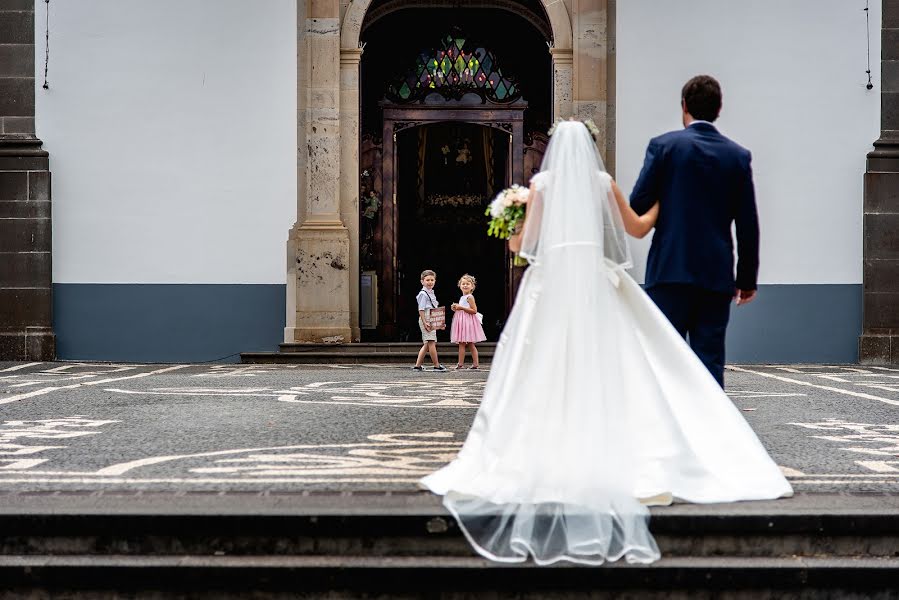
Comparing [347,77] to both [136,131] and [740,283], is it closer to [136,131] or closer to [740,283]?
[136,131]

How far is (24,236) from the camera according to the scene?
48.3ft

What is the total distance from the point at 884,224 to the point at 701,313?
10.5 m

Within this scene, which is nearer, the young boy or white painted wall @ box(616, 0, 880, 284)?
the young boy

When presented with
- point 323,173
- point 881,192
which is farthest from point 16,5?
point 881,192

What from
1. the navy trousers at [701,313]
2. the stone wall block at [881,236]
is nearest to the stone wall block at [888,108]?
the stone wall block at [881,236]

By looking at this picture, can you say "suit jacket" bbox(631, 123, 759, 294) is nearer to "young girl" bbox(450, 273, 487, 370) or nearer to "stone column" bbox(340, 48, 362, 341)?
"young girl" bbox(450, 273, 487, 370)

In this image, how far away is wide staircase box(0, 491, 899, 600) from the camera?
12.8 ft

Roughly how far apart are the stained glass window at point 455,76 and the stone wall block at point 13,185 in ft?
18.4

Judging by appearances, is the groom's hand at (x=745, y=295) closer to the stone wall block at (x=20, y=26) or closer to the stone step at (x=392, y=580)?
the stone step at (x=392, y=580)

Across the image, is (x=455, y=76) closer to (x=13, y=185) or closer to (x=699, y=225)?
(x=13, y=185)

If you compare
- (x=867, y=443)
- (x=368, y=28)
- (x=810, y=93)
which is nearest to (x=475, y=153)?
(x=368, y=28)

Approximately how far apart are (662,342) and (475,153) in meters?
15.1

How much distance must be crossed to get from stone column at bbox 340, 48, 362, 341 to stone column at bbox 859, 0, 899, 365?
688 cm

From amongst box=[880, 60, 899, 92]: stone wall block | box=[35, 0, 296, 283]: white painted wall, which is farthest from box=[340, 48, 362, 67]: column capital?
box=[880, 60, 899, 92]: stone wall block
